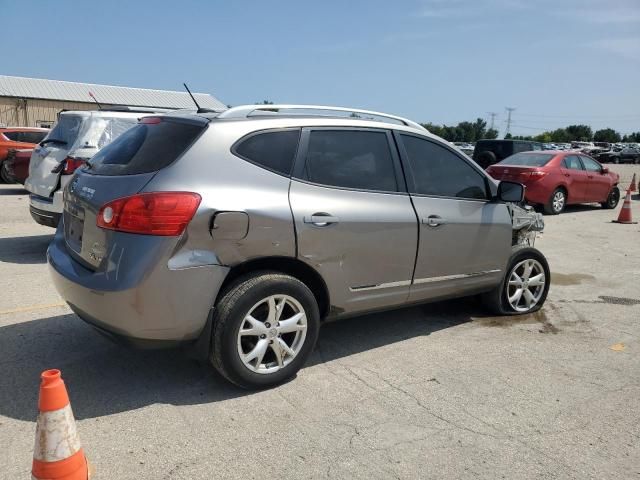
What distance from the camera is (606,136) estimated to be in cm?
11019

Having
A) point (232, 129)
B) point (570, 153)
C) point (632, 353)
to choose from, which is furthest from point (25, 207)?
point (570, 153)

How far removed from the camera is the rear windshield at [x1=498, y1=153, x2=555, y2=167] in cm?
1398

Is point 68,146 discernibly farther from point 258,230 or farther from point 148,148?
point 258,230

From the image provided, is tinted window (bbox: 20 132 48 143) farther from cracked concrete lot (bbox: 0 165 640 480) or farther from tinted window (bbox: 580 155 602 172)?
tinted window (bbox: 580 155 602 172)

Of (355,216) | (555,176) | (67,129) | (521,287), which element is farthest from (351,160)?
(555,176)

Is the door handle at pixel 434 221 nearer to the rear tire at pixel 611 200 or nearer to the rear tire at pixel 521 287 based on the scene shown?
the rear tire at pixel 521 287

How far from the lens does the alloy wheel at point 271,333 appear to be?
363 cm

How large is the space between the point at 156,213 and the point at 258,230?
24.4 inches

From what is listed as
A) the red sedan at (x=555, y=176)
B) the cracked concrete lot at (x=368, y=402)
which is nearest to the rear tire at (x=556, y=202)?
the red sedan at (x=555, y=176)

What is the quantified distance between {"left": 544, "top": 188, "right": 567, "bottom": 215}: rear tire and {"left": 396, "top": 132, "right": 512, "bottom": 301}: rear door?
31.1 feet

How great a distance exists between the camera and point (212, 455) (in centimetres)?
299

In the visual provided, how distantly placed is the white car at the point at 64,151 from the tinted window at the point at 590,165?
11543mm

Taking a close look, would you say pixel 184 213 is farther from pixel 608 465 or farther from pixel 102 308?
pixel 608 465

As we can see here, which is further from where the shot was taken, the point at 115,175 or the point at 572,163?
the point at 572,163
